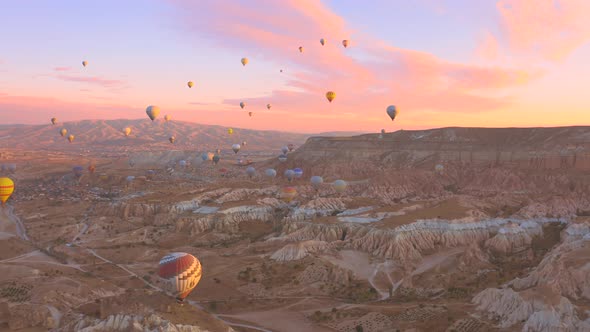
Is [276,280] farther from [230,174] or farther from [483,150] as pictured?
→ [230,174]

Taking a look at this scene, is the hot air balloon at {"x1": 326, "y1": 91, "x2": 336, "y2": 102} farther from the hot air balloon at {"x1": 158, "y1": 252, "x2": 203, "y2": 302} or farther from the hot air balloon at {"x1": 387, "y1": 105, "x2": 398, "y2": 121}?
the hot air balloon at {"x1": 158, "y1": 252, "x2": 203, "y2": 302}

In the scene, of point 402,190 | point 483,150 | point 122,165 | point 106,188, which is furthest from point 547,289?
point 122,165

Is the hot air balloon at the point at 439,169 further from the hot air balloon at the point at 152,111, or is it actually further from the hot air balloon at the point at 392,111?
the hot air balloon at the point at 152,111

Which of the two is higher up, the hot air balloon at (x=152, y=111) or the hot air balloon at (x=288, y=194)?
the hot air balloon at (x=152, y=111)

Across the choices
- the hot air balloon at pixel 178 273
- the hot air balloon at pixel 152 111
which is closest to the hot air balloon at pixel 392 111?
the hot air balloon at pixel 152 111

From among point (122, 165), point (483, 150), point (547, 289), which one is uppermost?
point (483, 150)

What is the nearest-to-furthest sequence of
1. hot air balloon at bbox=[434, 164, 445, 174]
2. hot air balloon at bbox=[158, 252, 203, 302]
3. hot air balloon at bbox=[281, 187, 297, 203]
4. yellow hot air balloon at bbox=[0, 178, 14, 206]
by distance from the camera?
hot air balloon at bbox=[158, 252, 203, 302] → yellow hot air balloon at bbox=[0, 178, 14, 206] → hot air balloon at bbox=[281, 187, 297, 203] → hot air balloon at bbox=[434, 164, 445, 174]

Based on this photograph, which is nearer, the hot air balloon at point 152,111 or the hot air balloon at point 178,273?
the hot air balloon at point 178,273

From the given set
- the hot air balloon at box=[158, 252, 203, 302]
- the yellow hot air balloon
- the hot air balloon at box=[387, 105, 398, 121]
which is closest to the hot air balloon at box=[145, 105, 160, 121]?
the yellow hot air balloon

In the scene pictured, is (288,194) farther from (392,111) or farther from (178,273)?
(178,273)
